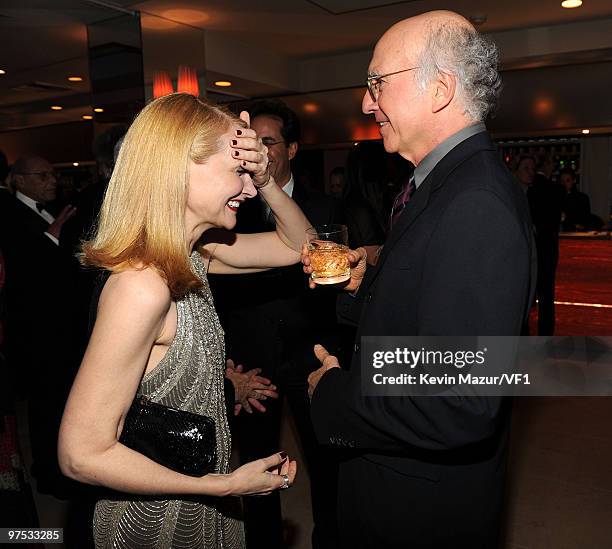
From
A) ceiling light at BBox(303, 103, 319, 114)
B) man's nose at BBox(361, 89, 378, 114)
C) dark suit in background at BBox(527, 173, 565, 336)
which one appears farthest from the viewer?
ceiling light at BBox(303, 103, 319, 114)

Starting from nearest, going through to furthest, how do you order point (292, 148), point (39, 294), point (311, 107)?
1. point (292, 148)
2. point (39, 294)
3. point (311, 107)

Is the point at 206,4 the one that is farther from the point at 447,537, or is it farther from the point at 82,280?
the point at 447,537

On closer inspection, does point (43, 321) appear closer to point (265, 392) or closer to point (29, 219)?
point (29, 219)

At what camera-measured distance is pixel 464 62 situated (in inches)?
53.6

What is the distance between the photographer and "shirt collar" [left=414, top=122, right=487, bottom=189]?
54.9 inches

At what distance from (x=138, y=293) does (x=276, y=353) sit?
53.6 inches

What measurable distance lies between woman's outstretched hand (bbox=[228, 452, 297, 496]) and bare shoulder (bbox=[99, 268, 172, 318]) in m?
0.42

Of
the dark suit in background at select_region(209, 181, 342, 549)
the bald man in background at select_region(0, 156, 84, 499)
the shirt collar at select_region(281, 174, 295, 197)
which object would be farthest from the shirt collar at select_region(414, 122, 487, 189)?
the bald man in background at select_region(0, 156, 84, 499)

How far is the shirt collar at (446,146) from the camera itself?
1.39 m

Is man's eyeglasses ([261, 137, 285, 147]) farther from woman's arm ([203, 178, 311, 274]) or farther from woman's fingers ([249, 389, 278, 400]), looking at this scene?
woman's fingers ([249, 389, 278, 400])

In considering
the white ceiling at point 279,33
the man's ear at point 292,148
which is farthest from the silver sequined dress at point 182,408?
the white ceiling at point 279,33

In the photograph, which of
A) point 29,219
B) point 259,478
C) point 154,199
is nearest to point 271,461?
point 259,478

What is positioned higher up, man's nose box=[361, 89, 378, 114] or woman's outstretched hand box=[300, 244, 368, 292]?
man's nose box=[361, 89, 378, 114]

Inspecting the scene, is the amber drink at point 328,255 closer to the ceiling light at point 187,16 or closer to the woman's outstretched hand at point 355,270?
the woman's outstretched hand at point 355,270
